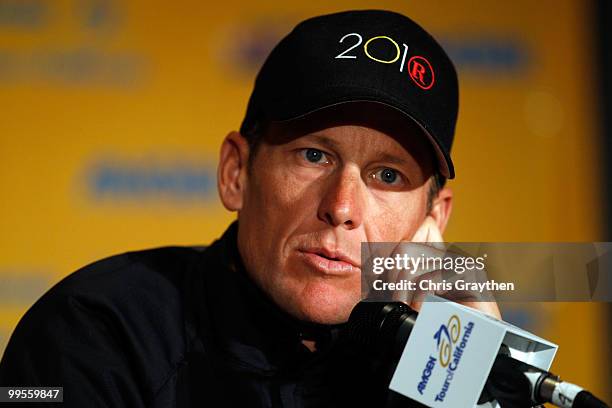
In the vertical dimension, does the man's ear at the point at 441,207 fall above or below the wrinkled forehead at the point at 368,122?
below

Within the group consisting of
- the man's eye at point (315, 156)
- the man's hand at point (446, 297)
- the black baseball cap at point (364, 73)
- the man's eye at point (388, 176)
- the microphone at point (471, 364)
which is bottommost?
the microphone at point (471, 364)

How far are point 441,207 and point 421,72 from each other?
27 centimetres

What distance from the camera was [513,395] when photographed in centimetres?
91

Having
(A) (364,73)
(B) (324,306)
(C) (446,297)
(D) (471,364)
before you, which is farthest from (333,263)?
(D) (471,364)

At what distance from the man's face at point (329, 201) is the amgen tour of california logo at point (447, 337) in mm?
399

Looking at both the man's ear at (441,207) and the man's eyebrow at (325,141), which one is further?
the man's ear at (441,207)

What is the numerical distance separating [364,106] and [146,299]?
481mm

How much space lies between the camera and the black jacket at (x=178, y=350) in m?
1.30

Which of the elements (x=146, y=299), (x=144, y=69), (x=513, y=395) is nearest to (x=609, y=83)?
(x=144, y=69)

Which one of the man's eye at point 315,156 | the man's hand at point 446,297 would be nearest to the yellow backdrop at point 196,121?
the man's eye at point 315,156

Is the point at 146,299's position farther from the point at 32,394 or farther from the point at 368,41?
the point at 368,41

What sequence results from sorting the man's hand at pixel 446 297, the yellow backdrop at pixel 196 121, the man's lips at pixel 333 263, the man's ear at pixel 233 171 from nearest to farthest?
the man's hand at pixel 446 297 < the man's lips at pixel 333 263 < the man's ear at pixel 233 171 < the yellow backdrop at pixel 196 121

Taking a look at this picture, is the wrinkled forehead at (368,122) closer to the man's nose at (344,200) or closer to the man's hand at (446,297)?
the man's nose at (344,200)

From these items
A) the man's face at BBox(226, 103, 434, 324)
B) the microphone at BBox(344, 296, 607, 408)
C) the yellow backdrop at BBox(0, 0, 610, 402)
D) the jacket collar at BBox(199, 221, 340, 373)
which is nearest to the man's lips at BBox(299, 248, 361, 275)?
the man's face at BBox(226, 103, 434, 324)
